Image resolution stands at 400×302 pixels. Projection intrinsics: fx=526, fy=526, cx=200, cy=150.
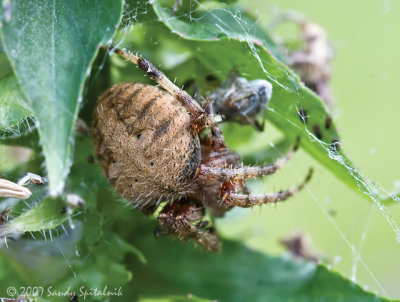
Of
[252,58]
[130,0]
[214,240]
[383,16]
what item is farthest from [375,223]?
[130,0]

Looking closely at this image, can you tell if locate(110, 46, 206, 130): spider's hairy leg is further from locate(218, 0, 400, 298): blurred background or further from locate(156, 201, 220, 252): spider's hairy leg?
locate(218, 0, 400, 298): blurred background

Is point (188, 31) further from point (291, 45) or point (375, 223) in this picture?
point (375, 223)

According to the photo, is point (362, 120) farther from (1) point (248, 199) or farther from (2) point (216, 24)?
(2) point (216, 24)

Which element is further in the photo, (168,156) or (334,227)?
(334,227)

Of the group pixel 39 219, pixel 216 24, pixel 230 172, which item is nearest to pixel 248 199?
Result: pixel 230 172

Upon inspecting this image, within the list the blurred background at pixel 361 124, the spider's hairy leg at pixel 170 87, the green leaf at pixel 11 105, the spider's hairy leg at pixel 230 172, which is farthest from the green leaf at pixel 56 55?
the blurred background at pixel 361 124

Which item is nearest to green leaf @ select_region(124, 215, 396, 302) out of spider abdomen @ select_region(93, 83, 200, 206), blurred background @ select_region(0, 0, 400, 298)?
spider abdomen @ select_region(93, 83, 200, 206)
